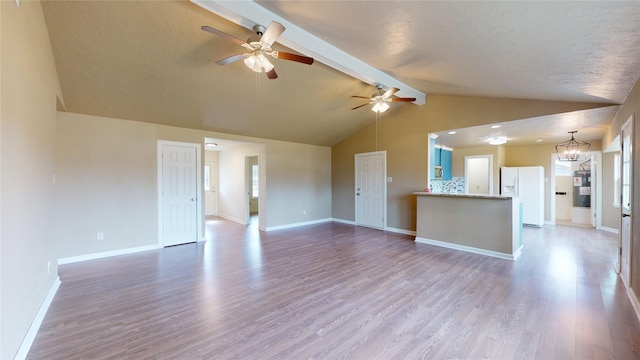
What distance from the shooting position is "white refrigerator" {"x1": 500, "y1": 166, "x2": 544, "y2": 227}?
6.79m

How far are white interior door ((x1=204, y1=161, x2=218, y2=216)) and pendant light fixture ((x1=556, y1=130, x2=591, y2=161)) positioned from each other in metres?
9.68

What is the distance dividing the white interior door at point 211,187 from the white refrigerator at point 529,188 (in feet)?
29.2

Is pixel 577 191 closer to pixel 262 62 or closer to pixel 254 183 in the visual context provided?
pixel 262 62

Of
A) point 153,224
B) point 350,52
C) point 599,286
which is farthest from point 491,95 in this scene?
point 153,224

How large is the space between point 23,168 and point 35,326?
4.45 feet

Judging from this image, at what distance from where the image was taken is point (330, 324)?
2.36 metres

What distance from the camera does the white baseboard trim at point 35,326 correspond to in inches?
75.6

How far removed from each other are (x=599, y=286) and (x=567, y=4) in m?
3.28

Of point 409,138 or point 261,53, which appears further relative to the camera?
point 409,138

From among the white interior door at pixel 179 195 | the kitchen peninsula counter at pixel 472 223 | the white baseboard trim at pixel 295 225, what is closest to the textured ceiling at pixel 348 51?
the white interior door at pixel 179 195

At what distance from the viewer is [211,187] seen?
899 centimetres

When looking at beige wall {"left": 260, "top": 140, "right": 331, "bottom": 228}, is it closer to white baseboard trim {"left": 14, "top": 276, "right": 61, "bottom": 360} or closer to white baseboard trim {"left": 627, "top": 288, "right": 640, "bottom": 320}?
white baseboard trim {"left": 14, "top": 276, "right": 61, "bottom": 360}

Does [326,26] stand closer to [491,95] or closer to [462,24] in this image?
[462,24]

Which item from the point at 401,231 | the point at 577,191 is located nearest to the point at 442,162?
the point at 401,231
